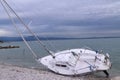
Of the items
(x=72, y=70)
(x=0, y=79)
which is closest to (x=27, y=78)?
(x=0, y=79)

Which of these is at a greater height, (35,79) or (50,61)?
(35,79)

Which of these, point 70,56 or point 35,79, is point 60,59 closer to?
point 70,56

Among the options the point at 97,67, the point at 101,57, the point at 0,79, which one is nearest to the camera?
the point at 0,79

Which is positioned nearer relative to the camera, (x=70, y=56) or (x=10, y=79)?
(x=10, y=79)

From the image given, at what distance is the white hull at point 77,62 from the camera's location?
33.9m

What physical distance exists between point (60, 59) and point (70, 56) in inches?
51.0

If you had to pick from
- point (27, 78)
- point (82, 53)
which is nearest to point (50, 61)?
point (82, 53)

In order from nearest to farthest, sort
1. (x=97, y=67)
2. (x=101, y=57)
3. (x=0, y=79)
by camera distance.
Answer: (x=0, y=79) < (x=97, y=67) < (x=101, y=57)

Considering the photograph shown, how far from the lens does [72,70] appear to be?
34.0m

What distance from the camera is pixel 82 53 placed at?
36.5 meters

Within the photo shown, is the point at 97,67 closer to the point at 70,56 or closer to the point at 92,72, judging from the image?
the point at 92,72

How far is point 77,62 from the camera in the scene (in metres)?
34.7

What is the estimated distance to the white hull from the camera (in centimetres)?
3391

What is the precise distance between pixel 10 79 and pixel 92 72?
1256 cm
